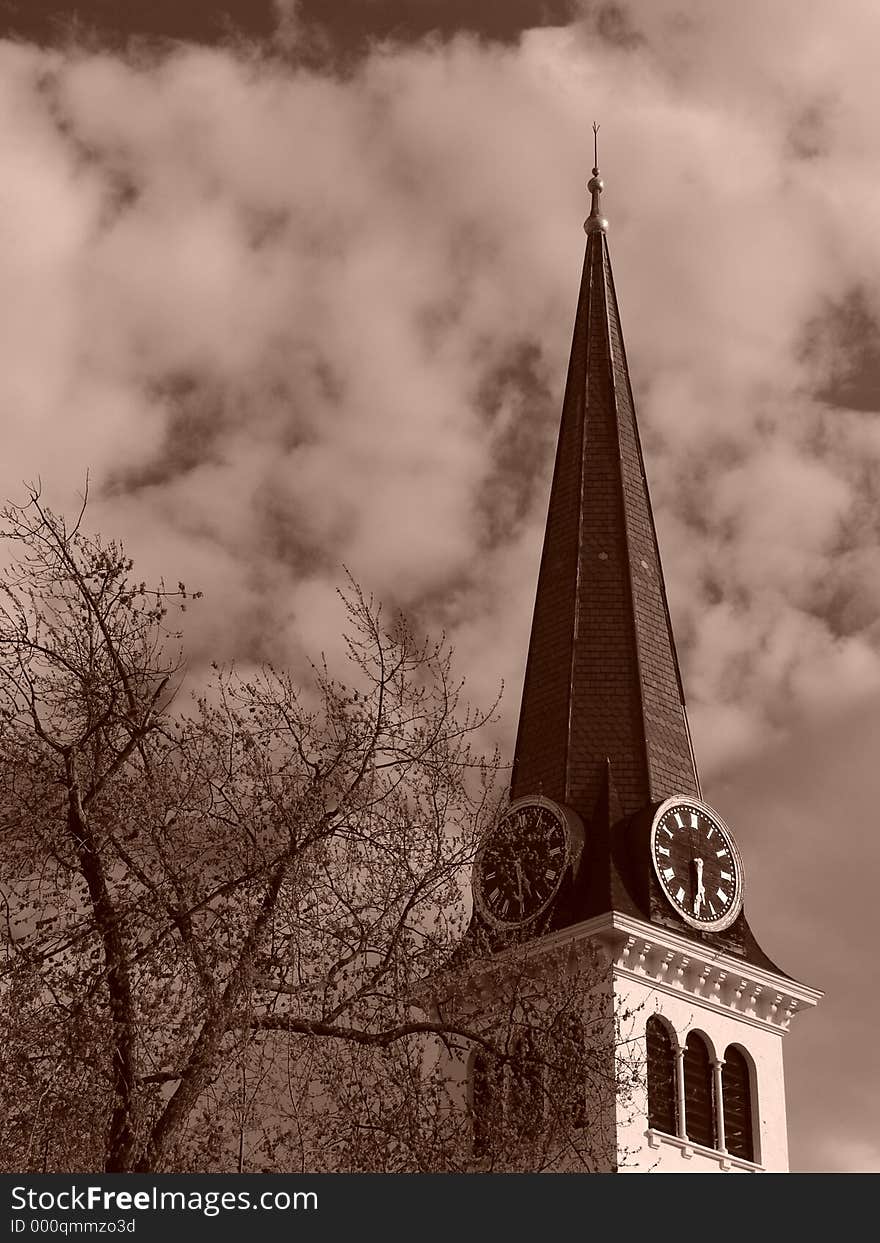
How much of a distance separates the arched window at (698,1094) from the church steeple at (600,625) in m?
5.18

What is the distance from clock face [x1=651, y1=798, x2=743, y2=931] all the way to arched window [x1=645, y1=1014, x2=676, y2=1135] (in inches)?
96.9

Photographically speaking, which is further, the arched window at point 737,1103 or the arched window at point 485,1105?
the arched window at point 737,1103

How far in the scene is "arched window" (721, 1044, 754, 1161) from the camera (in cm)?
4647

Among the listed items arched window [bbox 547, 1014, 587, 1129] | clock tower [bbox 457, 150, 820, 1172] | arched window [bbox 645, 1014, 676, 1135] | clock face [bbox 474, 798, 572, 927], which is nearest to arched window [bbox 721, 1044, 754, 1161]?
clock tower [bbox 457, 150, 820, 1172]

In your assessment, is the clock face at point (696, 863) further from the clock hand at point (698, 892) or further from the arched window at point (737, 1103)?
the arched window at point (737, 1103)

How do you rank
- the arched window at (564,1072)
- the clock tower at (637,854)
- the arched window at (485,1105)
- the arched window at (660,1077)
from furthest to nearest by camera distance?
the clock tower at (637,854), the arched window at (660,1077), the arched window at (485,1105), the arched window at (564,1072)

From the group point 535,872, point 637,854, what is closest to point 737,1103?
point 637,854

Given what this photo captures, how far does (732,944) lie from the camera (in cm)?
4806

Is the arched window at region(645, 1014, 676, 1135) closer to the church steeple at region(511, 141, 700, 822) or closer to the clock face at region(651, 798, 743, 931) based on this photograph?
the clock face at region(651, 798, 743, 931)

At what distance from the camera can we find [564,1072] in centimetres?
2105

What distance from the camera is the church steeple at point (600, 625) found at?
49.8 metres

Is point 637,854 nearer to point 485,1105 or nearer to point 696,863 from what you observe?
point 696,863

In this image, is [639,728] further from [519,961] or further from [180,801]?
[180,801]

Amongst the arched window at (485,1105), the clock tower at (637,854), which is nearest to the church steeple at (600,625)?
the clock tower at (637,854)
